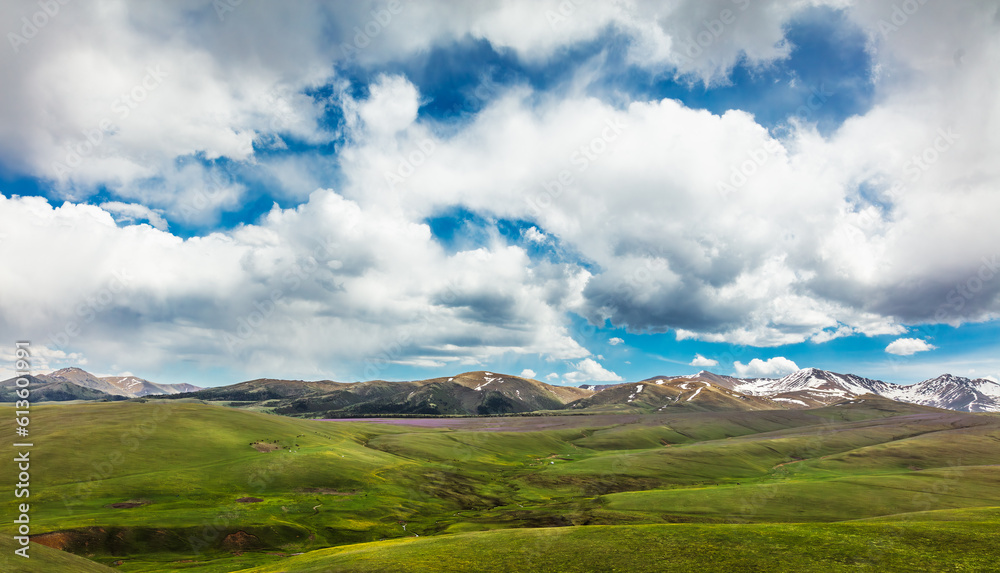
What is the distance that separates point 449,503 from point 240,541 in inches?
1644

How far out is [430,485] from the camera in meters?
108

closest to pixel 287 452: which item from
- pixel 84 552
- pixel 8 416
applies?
pixel 84 552

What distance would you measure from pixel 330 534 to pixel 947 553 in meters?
70.0

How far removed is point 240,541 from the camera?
63.8 meters

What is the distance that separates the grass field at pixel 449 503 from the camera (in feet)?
117

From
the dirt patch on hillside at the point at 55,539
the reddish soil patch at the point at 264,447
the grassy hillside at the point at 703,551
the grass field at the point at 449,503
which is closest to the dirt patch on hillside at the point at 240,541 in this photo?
the grass field at the point at 449,503

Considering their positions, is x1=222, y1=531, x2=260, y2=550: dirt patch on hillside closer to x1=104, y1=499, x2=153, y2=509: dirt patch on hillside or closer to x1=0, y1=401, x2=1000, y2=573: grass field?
x1=0, y1=401, x2=1000, y2=573: grass field

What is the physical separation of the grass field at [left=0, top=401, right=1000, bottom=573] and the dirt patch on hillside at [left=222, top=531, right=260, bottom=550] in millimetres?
223

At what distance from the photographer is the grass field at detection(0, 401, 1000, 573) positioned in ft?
117

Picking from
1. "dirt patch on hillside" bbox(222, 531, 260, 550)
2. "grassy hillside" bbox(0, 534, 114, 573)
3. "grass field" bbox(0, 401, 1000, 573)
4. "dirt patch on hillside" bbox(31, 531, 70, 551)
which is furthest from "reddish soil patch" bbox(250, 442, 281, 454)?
"grassy hillside" bbox(0, 534, 114, 573)

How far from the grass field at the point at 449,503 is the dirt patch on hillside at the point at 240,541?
223 millimetres

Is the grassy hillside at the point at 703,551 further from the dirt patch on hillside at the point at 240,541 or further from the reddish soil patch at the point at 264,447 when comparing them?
the reddish soil patch at the point at 264,447

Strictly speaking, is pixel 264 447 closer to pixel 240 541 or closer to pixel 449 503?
pixel 449 503

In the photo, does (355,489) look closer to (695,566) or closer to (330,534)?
(330,534)
